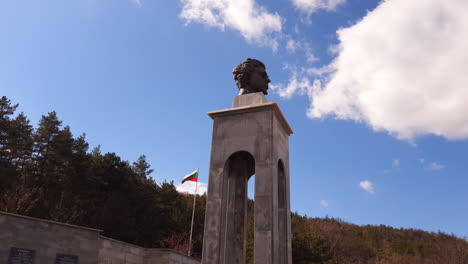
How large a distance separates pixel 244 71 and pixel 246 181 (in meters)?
3.68

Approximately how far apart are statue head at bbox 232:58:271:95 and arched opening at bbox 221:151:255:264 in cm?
223

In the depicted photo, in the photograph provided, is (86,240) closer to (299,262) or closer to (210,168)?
(210,168)

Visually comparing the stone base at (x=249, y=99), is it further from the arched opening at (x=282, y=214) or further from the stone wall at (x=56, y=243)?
the stone wall at (x=56, y=243)

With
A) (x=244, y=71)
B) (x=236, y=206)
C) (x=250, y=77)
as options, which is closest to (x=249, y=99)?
(x=250, y=77)

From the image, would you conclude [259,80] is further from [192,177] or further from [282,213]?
[192,177]

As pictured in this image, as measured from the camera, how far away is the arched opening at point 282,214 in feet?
34.6

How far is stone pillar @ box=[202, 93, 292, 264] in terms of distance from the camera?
383 inches

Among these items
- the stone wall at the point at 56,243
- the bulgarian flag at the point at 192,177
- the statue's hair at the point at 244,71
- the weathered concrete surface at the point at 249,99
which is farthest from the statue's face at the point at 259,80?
the bulgarian flag at the point at 192,177

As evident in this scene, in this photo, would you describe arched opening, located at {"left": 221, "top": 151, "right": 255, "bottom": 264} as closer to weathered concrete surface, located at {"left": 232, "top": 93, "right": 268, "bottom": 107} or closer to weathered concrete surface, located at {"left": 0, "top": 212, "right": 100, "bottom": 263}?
weathered concrete surface, located at {"left": 232, "top": 93, "right": 268, "bottom": 107}

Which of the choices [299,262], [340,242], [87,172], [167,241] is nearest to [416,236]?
[340,242]

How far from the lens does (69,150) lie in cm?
3912

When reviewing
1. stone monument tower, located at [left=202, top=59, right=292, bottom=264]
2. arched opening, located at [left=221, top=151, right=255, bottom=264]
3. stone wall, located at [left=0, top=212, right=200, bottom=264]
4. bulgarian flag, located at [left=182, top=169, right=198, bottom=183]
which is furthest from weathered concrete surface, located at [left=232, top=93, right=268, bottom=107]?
bulgarian flag, located at [left=182, top=169, right=198, bottom=183]

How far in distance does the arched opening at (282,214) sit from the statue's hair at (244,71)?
2.98 m

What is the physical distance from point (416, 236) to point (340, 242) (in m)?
35.3
